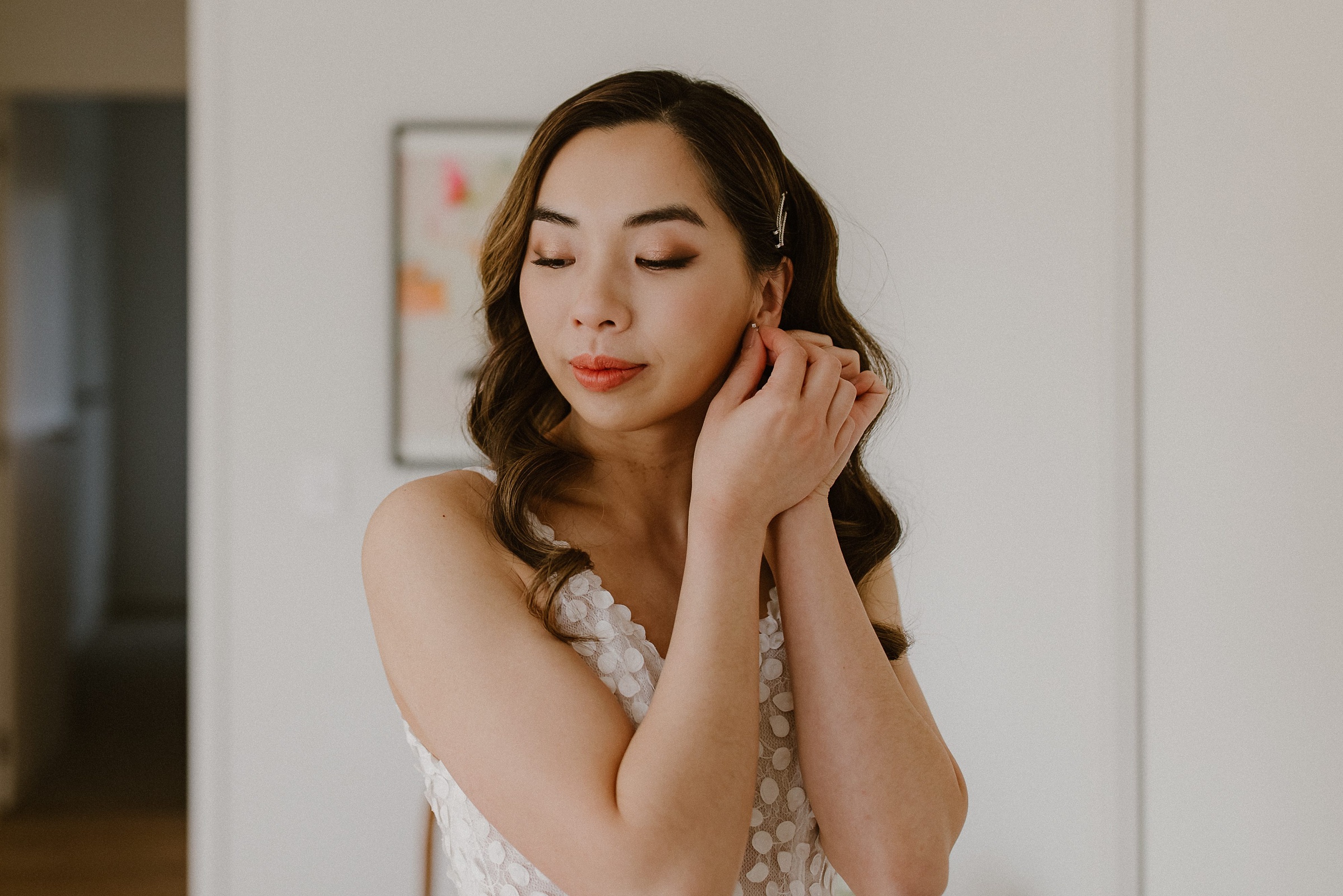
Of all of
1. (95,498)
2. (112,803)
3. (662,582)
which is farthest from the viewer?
(95,498)

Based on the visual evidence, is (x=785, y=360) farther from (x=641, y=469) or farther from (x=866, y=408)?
(x=641, y=469)

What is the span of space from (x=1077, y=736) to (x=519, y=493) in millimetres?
505

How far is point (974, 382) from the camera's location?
94 cm

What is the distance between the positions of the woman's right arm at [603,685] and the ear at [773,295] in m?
0.08

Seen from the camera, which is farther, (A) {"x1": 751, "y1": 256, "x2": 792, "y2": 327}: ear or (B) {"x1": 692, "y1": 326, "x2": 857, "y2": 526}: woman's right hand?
(A) {"x1": 751, "y1": 256, "x2": 792, "y2": 327}: ear

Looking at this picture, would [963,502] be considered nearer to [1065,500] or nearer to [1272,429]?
[1065,500]

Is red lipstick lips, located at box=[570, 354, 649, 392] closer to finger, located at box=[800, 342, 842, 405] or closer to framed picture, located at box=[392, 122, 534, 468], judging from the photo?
finger, located at box=[800, 342, 842, 405]

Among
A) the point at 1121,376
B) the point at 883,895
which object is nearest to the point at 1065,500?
the point at 1121,376

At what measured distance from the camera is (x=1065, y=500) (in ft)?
2.72

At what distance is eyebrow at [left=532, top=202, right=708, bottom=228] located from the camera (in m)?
0.75

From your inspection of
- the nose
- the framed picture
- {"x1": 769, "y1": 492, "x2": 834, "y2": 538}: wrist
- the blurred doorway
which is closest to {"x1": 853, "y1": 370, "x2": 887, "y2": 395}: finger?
{"x1": 769, "y1": 492, "x2": 834, "y2": 538}: wrist

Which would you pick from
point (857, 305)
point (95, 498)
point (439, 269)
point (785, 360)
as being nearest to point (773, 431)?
point (785, 360)

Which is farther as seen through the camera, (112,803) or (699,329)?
(112,803)

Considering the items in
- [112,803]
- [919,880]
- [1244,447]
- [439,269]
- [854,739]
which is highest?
[439,269]
